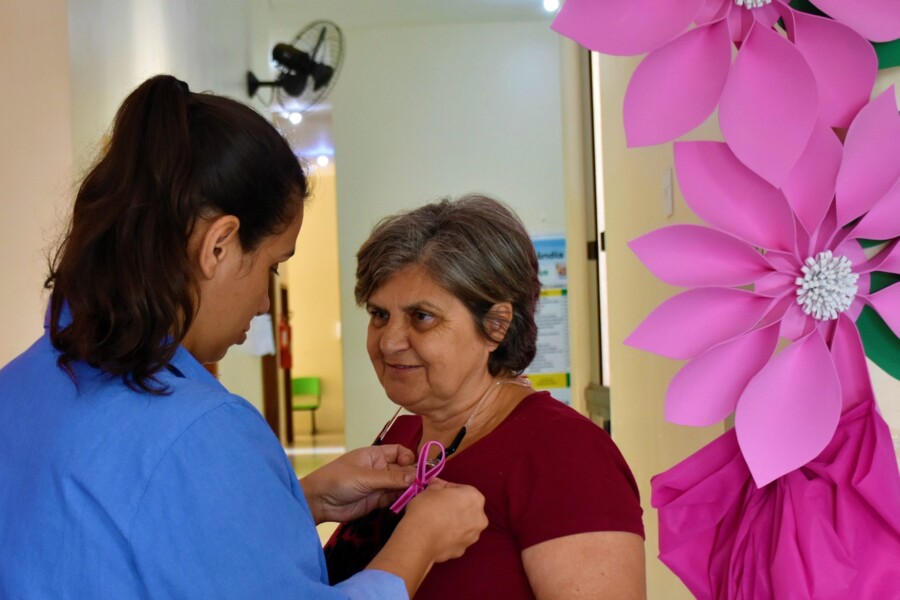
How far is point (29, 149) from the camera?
Result: 238 centimetres

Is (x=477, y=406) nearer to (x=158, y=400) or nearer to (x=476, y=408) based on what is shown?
(x=476, y=408)

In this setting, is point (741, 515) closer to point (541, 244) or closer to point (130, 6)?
point (130, 6)

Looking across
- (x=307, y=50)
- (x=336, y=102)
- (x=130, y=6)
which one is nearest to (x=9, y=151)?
(x=130, y=6)

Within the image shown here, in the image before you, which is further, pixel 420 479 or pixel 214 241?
pixel 420 479

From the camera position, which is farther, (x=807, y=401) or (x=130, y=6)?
(x=130, y=6)

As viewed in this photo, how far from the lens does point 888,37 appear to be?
3.73 feet

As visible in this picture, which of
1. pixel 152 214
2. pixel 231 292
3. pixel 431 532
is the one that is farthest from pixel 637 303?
pixel 152 214

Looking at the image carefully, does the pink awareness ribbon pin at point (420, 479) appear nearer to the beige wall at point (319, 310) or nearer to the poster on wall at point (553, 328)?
the poster on wall at point (553, 328)

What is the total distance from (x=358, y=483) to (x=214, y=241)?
602mm

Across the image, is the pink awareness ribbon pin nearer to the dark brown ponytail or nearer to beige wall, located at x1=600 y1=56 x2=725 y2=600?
the dark brown ponytail

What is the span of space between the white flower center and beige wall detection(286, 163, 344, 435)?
12.7 m

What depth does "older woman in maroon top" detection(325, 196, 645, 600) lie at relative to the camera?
4.10 ft

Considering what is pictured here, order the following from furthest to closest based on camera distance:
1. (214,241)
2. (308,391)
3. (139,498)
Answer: (308,391) → (214,241) → (139,498)

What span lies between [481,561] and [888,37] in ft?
2.86
